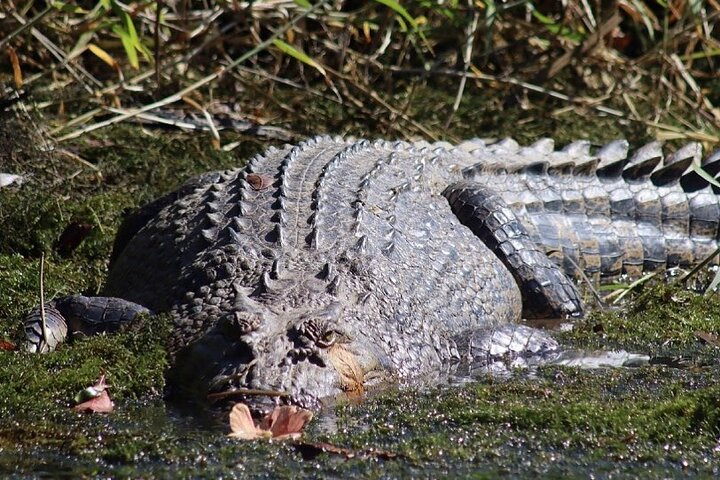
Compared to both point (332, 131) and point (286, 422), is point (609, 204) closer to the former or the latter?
Answer: point (332, 131)

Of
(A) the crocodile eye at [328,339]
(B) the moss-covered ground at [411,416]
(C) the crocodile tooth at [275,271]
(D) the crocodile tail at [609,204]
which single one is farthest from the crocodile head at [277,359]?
(D) the crocodile tail at [609,204]

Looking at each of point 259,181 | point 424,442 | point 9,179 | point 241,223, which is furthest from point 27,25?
point 424,442

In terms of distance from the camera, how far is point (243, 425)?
359 cm

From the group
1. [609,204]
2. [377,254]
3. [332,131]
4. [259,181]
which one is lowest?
A: [332,131]

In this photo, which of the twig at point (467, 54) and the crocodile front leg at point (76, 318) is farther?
the twig at point (467, 54)

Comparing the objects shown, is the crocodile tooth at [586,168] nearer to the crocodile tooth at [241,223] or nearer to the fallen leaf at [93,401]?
the crocodile tooth at [241,223]

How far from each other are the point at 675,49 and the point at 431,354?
5.43m

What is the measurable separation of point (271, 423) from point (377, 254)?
147 cm

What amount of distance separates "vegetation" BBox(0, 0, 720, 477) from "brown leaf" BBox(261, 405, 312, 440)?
0.07 metres

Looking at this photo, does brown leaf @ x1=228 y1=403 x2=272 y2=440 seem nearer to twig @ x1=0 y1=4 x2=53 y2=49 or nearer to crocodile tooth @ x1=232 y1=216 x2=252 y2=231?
crocodile tooth @ x1=232 y1=216 x2=252 y2=231

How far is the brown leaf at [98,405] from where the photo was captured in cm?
384

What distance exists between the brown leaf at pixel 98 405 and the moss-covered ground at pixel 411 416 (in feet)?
0.14

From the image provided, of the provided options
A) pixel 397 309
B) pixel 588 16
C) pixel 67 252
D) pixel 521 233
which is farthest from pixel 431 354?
pixel 588 16

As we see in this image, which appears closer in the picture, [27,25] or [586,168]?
[27,25]
